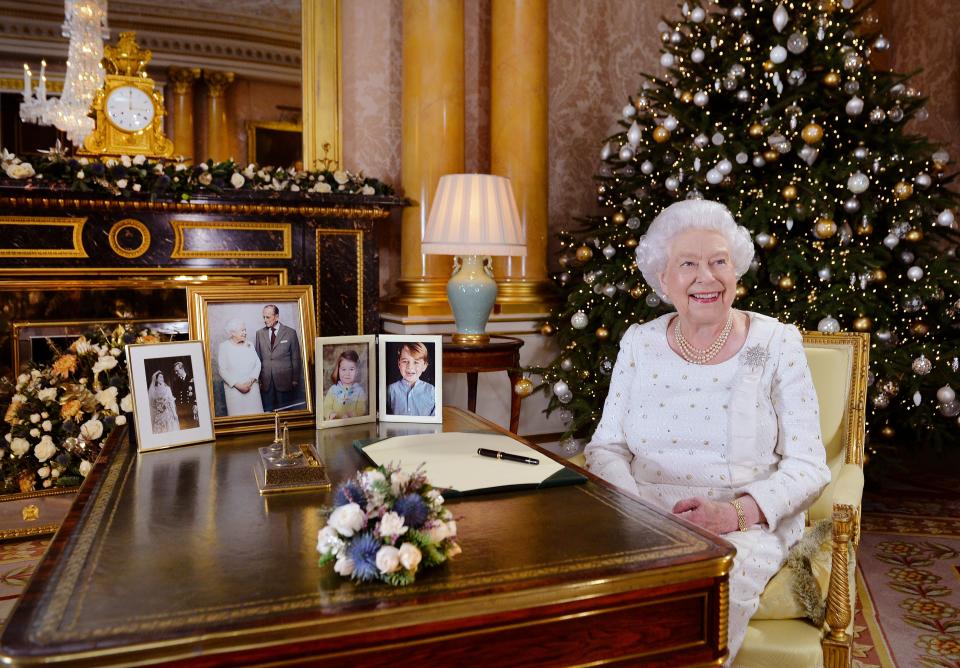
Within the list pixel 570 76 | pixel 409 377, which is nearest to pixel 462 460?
pixel 409 377

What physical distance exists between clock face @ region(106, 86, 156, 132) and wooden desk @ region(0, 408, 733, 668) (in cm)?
340

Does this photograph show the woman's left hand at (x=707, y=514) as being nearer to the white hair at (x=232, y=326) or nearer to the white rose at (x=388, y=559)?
the white rose at (x=388, y=559)

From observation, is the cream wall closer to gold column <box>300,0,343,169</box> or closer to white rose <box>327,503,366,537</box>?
gold column <box>300,0,343,169</box>

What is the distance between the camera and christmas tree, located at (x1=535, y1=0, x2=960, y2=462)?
362 centimetres

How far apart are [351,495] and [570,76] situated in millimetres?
4833

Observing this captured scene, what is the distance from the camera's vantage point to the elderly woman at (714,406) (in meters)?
1.82

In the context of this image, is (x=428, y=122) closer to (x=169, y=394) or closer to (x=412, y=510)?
(x=169, y=394)

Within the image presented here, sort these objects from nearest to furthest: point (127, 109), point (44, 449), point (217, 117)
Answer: point (44, 449)
point (127, 109)
point (217, 117)

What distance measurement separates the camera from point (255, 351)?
188 cm

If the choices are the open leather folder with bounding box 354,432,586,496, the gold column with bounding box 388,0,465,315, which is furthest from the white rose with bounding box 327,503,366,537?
the gold column with bounding box 388,0,465,315

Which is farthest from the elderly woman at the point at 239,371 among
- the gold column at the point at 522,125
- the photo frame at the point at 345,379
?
the gold column at the point at 522,125

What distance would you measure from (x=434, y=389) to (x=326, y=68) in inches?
134

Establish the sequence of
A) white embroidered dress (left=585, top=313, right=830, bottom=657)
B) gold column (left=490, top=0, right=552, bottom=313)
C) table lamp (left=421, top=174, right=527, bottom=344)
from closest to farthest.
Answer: white embroidered dress (left=585, top=313, right=830, bottom=657) < table lamp (left=421, top=174, right=527, bottom=344) < gold column (left=490, top=0, right=552, bottom=313)

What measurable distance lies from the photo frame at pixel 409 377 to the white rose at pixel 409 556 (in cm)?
95
